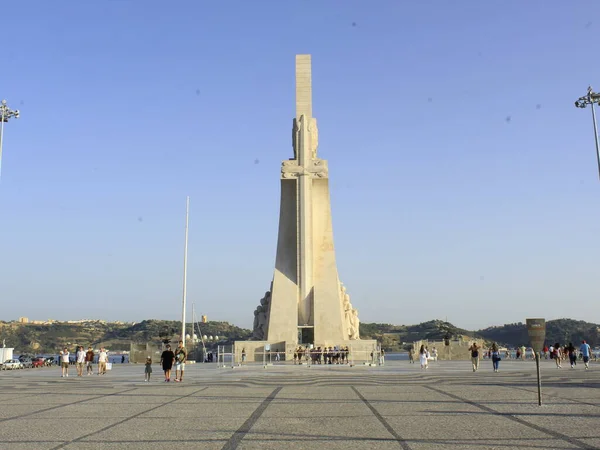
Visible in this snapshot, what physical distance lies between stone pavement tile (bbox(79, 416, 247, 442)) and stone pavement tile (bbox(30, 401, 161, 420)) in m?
0.81

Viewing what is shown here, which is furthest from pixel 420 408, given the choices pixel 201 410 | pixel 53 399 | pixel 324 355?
pixel 324 355

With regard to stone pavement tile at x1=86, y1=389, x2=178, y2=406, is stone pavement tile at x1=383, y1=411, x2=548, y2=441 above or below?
above

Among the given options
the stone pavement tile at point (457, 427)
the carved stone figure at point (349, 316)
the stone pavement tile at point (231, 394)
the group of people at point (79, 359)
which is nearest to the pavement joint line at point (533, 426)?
the stone pavement tile at point (457, 427)

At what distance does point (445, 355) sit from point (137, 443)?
111 ft

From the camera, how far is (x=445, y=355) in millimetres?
38656

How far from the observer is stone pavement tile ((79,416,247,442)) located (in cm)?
774

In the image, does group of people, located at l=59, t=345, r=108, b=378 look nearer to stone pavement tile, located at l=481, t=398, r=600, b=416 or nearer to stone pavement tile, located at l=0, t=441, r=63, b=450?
stone pavement tile, located at l=0, t=441, r=63, b=450

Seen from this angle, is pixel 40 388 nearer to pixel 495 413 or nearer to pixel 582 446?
pixel 495 413

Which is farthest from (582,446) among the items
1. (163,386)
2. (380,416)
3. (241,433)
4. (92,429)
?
(163,386)

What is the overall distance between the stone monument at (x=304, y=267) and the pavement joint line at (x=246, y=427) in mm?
24502

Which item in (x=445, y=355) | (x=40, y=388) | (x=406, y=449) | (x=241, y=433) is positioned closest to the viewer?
(x=406, y=449)

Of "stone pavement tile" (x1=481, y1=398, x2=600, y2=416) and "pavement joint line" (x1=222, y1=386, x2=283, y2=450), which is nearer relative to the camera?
"pavement joint line" (x1=222, y1=386, x2=283, y2=450)

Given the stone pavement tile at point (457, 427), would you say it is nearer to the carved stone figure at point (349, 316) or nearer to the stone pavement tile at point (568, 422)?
the stone pavement tile at point (568, 422)

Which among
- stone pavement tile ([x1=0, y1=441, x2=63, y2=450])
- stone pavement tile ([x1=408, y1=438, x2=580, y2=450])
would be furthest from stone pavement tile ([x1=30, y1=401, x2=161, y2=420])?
stone pavement tile ([x1=408, y1=438, x2=580, y2=450])
